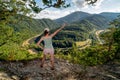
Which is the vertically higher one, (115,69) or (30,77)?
(30,77)

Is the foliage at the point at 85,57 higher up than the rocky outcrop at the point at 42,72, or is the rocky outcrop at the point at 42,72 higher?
the rocky outcrop at the point at 42,72

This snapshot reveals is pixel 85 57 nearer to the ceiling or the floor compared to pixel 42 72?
nearer to the floor

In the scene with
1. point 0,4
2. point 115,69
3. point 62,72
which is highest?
point 0,4

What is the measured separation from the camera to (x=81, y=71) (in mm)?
16359

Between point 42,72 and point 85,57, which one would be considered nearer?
point 42,72

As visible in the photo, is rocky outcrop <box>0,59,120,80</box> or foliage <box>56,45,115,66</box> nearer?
rocky outcrop <box>0,59,120,80</box>

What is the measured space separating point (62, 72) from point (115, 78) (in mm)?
3619

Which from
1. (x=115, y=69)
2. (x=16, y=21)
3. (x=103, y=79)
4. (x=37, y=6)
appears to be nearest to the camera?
(x=103, y=79)

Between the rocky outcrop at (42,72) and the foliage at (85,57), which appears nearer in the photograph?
the rocky outcrop at (42,72)

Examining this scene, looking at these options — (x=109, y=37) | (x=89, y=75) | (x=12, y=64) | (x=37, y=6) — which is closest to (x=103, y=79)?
(x=89, y=75)

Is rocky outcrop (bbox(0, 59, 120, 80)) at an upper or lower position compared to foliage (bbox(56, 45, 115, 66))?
upper

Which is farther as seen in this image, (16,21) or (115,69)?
(16,21)

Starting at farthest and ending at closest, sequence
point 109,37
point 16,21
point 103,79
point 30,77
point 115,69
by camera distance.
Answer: point 109,37 → point 16,21 → point 115,69 → point 103,79 → point 30,77

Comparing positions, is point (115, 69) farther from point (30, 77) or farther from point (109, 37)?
point (109, 37)
